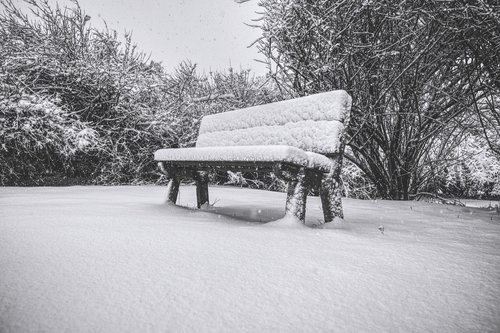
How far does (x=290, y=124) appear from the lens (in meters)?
2.67

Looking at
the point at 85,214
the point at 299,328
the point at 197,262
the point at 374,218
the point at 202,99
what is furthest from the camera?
the point at 202,99

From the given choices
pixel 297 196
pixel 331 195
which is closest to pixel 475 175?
pixel 331 195

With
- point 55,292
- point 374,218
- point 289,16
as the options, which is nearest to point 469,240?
point 374,218

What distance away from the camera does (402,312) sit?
3.04 ft

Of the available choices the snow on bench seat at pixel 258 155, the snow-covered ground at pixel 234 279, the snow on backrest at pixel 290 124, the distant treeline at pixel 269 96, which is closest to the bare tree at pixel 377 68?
the distant treeline at pixel 269 96

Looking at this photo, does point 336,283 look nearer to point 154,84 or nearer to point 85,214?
point 85,214

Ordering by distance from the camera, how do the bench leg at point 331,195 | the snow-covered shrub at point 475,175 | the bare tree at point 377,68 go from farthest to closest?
the snow-covered shrub at point 475,175 < the bare tree at point 377,68 < the bench leg at point 331,195

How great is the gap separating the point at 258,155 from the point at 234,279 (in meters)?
0.95

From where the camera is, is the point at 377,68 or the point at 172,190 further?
the point at 377,68

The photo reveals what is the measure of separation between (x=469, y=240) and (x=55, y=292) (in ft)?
6.98

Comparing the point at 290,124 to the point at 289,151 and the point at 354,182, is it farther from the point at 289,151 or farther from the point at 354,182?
the point at 354,182

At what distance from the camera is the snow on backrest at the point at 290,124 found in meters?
2.26

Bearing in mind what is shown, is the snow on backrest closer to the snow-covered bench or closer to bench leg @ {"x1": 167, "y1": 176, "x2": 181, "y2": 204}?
the snow-covered bench

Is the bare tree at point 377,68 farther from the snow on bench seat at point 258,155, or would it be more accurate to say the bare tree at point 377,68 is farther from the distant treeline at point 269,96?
the snow on bench seat at point 258,155
